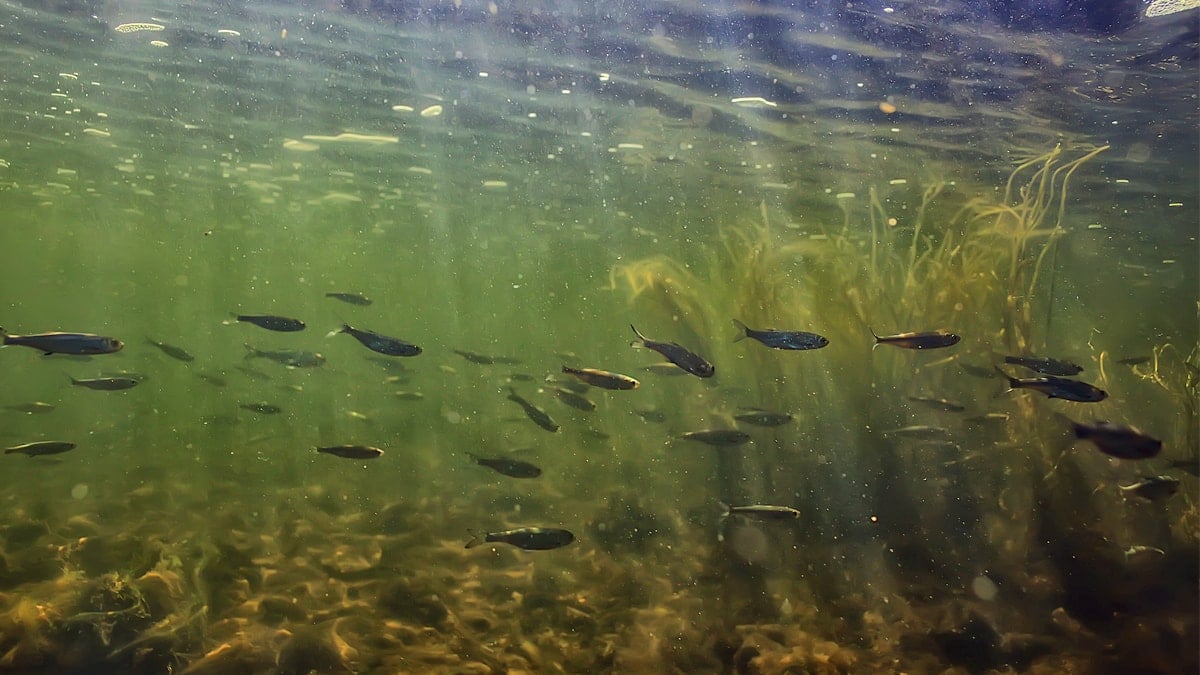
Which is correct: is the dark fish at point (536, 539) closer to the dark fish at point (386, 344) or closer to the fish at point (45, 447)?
the dark fish at point (386, 344)

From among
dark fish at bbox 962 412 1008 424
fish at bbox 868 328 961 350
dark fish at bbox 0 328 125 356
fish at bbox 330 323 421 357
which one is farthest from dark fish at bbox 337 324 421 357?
dark fish at bbox 962 412 1008 424

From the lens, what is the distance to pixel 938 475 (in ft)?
32.0

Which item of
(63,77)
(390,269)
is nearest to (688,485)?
(63,77)

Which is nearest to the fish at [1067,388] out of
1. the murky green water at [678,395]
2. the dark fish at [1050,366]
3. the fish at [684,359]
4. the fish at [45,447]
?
the dark fish at [1050,366]

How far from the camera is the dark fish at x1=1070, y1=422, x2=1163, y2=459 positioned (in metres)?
4.80

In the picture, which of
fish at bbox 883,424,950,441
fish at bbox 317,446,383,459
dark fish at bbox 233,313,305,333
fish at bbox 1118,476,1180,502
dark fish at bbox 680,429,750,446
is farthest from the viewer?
fish at bbox 883,424,950,441

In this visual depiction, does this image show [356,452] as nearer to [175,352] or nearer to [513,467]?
[513,467]

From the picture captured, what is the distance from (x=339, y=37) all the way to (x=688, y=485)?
10923mm

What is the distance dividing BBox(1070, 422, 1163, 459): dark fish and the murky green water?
3.14 meters

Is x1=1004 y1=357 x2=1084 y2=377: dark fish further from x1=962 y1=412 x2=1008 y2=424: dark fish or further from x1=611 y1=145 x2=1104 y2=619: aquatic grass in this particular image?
x1=611 y1=145 x2=1104 y2=619: aquatic grass

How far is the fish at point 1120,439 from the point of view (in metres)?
4.80

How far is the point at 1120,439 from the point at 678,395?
9.12 meters

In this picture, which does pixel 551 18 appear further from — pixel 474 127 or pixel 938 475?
pixel 938 475

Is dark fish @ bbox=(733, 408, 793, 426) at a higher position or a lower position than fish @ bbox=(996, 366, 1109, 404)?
lower
